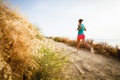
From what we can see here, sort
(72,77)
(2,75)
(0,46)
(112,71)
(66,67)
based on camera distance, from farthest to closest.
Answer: (112,71)
(66,67)
(72,77)
(0,46)
(2,75)

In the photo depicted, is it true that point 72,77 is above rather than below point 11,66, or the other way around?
below

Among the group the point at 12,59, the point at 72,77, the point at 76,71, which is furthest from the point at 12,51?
the point at 76,71

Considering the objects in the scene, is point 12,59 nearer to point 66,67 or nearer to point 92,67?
point 66,67

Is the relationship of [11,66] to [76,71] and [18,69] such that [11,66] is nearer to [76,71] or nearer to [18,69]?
[18,69]

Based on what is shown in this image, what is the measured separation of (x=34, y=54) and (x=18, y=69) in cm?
84

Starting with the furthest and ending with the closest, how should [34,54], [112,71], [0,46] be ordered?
[112,71] < [34,54] < [0,46]

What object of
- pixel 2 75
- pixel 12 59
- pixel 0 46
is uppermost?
pixel 0 46

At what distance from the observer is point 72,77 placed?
593 centimetres

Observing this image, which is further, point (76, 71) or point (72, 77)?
point (76, 71)

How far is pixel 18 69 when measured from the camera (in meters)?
4.46

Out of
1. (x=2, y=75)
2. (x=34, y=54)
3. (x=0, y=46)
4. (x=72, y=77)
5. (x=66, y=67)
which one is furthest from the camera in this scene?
(x=66, y=67)

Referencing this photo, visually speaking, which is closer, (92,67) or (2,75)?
(2,75)

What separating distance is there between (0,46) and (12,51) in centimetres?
30

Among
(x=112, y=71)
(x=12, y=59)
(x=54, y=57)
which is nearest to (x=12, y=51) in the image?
(x=12, y=59)
